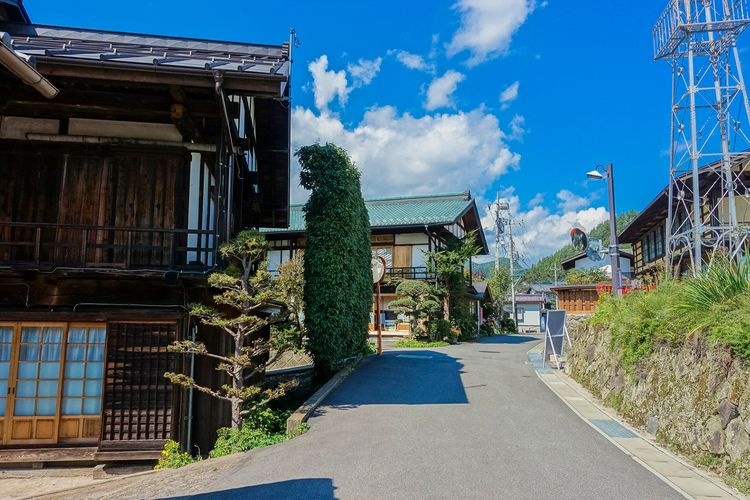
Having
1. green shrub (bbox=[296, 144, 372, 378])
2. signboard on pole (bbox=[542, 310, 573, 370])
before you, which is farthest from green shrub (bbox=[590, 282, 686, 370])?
green shrub (bbox=[296, 144, 372, 378])

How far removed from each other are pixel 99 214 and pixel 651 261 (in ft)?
91.7

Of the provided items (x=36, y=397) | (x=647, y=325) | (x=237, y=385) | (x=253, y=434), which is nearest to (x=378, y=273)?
(x=237, y=385)

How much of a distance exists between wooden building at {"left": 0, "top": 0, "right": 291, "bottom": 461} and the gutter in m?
2.92

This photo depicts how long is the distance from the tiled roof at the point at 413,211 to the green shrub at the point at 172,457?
20131mm

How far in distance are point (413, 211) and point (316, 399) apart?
2276 centimetres

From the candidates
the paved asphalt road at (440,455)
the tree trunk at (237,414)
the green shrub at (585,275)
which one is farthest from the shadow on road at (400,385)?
the green shrub at (585,275)

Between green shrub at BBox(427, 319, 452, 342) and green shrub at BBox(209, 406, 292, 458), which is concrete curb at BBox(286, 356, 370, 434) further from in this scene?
green shrub at BBox(427, 319, 452, 342)

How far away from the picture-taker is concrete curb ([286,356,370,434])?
26.6ft

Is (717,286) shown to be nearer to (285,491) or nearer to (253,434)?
(285,491)

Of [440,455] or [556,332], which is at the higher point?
[556,332]

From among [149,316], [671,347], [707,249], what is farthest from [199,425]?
[707,249]

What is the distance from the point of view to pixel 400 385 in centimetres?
1148

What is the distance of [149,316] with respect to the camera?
842 centimetres

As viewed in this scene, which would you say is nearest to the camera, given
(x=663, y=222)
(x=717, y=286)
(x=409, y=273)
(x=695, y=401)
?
(x=695, y=401)
